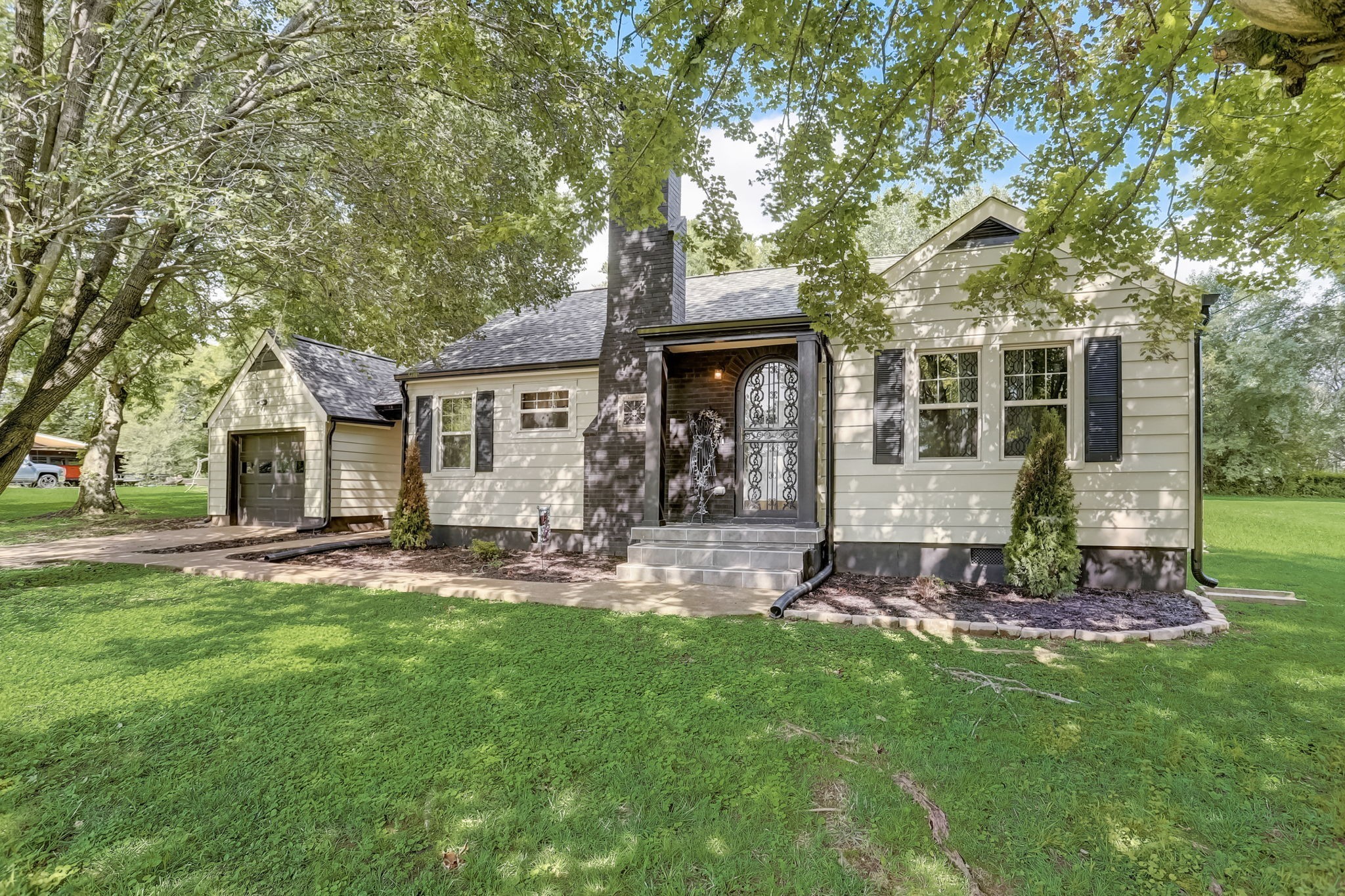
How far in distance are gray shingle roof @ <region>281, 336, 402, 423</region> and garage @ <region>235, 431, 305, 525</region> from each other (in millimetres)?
1276

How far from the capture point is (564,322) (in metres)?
11.9

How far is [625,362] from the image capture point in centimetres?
955

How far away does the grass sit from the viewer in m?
12.0

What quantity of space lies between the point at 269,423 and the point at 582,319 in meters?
7.66

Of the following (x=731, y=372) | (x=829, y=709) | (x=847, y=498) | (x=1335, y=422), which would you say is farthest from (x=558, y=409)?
(x=1335, y=422)

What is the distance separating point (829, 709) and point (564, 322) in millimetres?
9872

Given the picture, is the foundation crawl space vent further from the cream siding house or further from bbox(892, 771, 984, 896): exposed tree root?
bbox(892, 771, 984, 896): exposed tree root

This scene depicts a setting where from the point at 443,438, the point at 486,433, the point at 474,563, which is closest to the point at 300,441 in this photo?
the point at 443,438

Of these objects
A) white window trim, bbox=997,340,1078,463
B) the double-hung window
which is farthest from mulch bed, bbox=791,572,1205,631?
the double-hung window

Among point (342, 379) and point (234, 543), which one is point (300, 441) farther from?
point (234, 543)

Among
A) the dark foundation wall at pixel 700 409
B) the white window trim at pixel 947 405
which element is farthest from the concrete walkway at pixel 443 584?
the white window trim at pixel 947 405

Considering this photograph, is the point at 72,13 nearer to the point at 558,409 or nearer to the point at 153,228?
the point at 153,228

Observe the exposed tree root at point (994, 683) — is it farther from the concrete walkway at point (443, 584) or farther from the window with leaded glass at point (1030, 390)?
the window with leaded glass at point (1030, 390)

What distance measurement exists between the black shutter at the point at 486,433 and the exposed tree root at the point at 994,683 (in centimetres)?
851
